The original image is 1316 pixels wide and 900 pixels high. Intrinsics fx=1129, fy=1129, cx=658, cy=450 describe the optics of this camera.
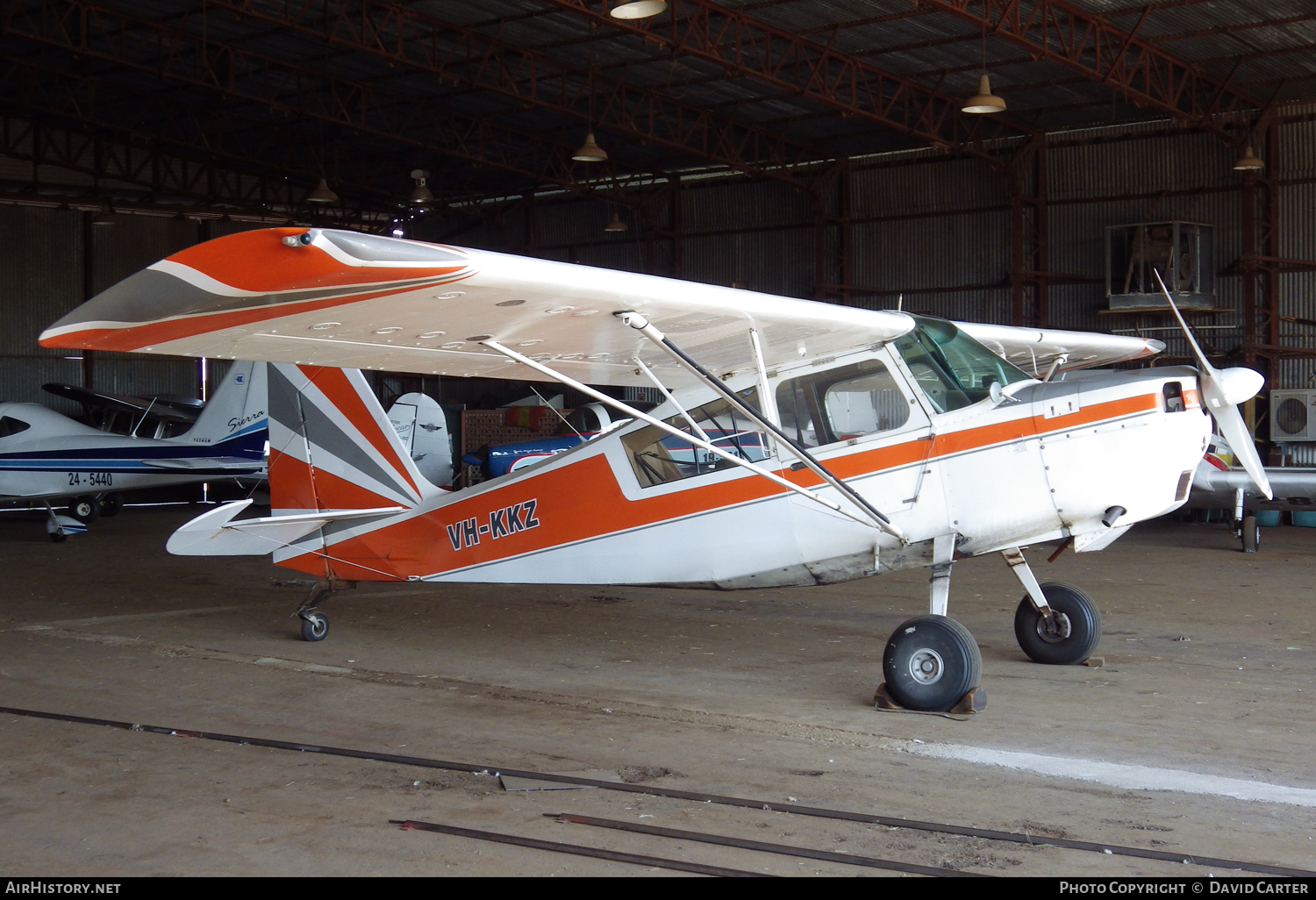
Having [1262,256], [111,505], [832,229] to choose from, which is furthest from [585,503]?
[832,229]

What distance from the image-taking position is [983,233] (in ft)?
84.5

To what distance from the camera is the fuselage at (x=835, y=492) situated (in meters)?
6.41

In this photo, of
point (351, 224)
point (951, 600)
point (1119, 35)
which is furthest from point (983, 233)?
point (351, 224)

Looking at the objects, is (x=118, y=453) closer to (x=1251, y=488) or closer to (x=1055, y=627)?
(x=1055, y=627)

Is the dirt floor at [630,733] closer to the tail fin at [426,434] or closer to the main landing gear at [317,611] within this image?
the main landing gear at [317,611]

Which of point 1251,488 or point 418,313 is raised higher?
point 418,313

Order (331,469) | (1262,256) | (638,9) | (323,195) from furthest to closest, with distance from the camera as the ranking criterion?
(323,195)
(1262,256)
(638,9)
(331,469)

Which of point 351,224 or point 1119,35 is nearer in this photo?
point 1119,35

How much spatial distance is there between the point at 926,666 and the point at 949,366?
1.86m

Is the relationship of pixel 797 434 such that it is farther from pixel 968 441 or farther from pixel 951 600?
pixel 951 600

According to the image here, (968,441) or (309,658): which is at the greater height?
(968,441)

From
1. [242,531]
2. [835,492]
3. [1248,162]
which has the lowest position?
[242,531]

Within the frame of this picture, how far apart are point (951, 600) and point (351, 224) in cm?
2878

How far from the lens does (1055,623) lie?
766cm
